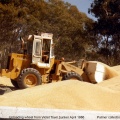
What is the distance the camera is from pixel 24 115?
4016 mm

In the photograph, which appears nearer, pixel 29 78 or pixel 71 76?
pixel 29 78

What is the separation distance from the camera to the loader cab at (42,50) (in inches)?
690

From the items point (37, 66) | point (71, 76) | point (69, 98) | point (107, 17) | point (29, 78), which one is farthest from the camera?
point (107, 17)

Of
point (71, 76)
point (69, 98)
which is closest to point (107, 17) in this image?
point (71, 76)

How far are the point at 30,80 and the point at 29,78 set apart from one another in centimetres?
14

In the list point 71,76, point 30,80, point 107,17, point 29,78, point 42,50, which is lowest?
point 30,80

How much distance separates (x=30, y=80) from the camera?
1728cm

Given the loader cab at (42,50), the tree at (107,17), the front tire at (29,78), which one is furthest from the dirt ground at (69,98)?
the tree at (107,17)

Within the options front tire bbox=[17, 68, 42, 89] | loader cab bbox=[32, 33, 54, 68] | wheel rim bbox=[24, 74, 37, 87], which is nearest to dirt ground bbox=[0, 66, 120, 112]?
front tire bbox=[17, 68, 42, 89]

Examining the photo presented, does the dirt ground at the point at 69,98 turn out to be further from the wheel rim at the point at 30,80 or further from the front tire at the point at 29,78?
the wheel rim at the point at 30,80

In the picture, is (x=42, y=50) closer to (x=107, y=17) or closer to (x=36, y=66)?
(x=36, y=66)

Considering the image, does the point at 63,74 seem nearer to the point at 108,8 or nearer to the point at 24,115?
the point at 24,115

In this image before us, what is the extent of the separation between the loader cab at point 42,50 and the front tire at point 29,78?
25.3 inches

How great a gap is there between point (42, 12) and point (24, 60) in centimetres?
1845
